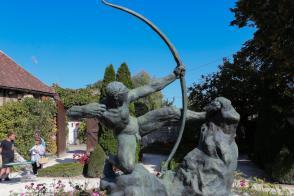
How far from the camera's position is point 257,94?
16.9 m

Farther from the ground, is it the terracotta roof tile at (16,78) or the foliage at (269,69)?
the terracotta roof tile at (16,78)

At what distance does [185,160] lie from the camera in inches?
211

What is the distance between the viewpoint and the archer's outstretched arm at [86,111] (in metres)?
5.14

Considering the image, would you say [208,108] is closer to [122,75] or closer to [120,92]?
[120,92]

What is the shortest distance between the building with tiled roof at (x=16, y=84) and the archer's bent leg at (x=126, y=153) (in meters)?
14.3

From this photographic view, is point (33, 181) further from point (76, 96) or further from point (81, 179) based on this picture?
point (76, 96)

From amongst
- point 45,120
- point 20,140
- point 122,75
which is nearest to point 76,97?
point 45,120

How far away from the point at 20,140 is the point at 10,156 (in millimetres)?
4186

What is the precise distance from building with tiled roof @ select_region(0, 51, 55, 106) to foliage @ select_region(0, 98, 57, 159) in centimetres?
186

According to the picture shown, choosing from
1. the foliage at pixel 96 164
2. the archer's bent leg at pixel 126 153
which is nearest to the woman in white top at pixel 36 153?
the foliage at pixel 96 164

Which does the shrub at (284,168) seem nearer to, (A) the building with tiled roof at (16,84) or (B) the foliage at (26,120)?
(B) the foliage at (26,120)

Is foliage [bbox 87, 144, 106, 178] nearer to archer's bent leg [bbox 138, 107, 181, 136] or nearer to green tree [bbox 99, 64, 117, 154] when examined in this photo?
green tree [bbox 99, 64, 117, 154]

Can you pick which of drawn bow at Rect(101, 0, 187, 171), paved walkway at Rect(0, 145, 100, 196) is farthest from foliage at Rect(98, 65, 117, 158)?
drawn bow at Rect(101, 0, 187, 171)

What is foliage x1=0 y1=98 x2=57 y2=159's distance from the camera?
16391mm
